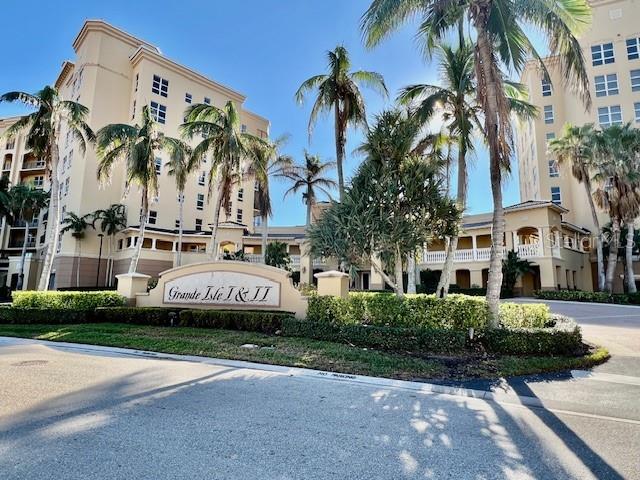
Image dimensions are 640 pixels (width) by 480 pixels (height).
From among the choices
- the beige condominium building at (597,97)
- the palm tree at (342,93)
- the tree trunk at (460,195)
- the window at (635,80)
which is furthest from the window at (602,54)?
the tree trunk at (460,195)

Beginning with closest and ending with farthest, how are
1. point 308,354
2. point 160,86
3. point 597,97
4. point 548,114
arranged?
1. point 308,354
2. point 597,97
3. point 160,86
4. point 548,114

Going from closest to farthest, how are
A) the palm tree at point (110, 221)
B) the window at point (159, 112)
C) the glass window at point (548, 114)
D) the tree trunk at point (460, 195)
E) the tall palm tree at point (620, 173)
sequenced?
the tree trunk at point (460, 195)
the tall palm tree at point (620, 173)
the palm tree at point (110, 221)
the window at point (159, 112)
the glass window at point (548, 114)

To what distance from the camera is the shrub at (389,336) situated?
9.01 meters

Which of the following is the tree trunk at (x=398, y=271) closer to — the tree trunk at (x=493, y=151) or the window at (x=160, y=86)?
the tree trunk at (x=493, y=151)

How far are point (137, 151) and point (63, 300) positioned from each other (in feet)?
27.2

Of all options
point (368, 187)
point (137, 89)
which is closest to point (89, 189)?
point (137, 89)

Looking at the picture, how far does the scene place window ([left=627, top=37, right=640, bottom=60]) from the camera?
113 feet

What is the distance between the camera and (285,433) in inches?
175

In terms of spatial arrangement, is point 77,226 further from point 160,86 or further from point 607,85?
point 607,85

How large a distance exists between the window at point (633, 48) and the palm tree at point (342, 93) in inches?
1266

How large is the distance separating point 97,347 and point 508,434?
33.3 ft

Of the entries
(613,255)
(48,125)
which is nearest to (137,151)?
(48,125)

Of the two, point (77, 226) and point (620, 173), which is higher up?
point (620, 173)

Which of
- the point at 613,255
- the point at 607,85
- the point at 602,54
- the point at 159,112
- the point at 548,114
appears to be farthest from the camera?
the point at 548,114
